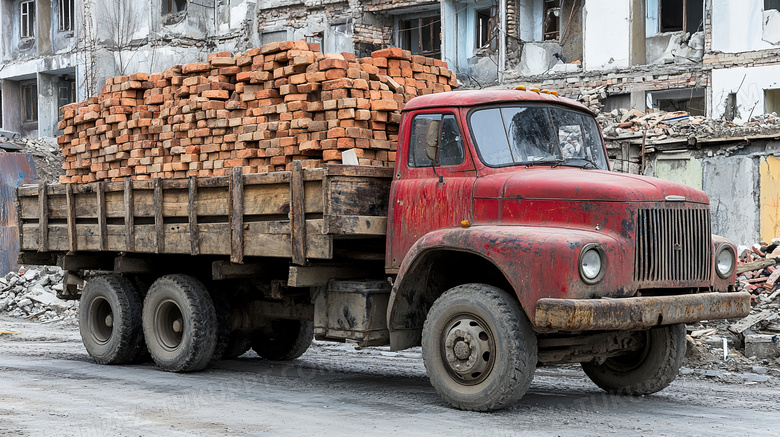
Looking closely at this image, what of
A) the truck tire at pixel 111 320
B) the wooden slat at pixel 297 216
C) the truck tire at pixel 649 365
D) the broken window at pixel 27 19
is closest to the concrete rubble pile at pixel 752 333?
the truck tire at pixel 649 365

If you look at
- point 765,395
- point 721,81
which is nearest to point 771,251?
point 765,395

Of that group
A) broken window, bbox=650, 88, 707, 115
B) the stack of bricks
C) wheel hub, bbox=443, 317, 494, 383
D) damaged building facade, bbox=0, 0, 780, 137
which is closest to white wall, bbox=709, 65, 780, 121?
damaged building facade, bbox=0, 0, 780, 137

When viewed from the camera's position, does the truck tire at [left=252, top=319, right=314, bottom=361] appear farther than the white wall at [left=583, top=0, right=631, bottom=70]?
No

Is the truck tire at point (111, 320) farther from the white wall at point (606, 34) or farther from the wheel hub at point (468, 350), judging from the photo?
the white wall at point (606, 34)

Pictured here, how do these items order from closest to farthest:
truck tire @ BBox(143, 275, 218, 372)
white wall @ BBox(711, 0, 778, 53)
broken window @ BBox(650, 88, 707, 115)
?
1. truck tire @ BBox(143, 275, 218, 372)
2. white wall @ BBox(711, 0, 778, 53)
3. broken window @ BBox(650, 88, 707, 115)

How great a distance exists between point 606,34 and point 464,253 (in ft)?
60.4

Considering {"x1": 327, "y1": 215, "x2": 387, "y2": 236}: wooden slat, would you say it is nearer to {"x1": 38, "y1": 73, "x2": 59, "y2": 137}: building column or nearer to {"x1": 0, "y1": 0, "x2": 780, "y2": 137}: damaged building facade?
{"x1": 0, "y1": 0, "x2": 780, "y2": 137}: damaged building facade

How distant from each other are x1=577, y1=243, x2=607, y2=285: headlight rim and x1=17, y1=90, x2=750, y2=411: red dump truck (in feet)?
0.05

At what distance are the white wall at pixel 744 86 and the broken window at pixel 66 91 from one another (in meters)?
Answer: 24.3

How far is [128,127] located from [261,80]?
2106 mm

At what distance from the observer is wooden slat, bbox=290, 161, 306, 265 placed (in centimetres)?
785

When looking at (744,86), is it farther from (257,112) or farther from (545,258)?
(545,258)

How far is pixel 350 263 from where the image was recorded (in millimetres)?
8391

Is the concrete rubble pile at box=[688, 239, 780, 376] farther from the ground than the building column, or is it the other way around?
the building column
